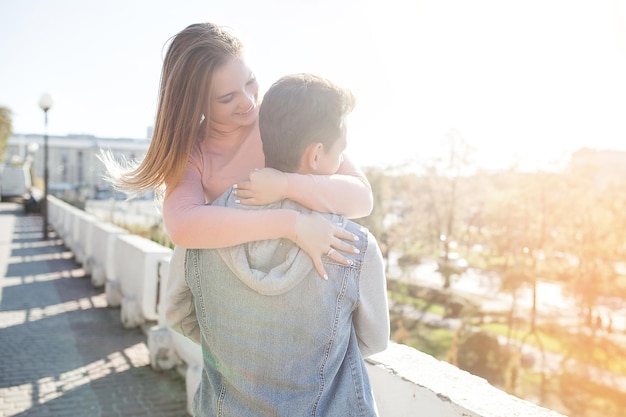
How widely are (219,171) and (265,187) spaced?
375 mm

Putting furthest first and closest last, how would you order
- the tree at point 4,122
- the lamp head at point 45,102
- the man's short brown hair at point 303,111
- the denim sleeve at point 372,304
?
the tree at point 4,122 → the lamp head at point 45,102 → the denim sleeve at point 372,304 → the man's short brown hair at point 303,111

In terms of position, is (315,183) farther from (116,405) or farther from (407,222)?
(407,222)

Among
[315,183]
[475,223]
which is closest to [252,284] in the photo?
[315,183]

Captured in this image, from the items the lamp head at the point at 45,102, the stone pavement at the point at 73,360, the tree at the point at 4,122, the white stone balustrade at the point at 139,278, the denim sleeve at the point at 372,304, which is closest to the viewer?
the denim sleeve at the point at 372,304

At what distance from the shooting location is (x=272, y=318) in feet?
4.46

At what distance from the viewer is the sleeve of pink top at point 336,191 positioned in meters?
1.42

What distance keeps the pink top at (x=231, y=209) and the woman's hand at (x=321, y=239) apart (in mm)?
30

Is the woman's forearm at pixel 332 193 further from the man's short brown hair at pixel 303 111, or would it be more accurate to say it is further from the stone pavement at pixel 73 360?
the stone pavement at pixel 73 360

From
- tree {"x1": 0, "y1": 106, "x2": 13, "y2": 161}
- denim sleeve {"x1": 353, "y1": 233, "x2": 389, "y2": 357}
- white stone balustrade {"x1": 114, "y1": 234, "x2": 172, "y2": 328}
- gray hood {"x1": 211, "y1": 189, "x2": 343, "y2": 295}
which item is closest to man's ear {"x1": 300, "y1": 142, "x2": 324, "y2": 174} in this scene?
gray hood {"x1": 211, "y1": 189, "x2": 343, "y2": 295}

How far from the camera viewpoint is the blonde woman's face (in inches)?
64.0

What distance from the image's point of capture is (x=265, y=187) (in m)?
1.41

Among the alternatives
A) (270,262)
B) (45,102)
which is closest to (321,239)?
(270,262)

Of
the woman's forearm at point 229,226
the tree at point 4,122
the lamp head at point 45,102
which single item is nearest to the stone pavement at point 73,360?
the woman's forearm at point 229,226

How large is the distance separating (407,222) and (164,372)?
33.1 meters
